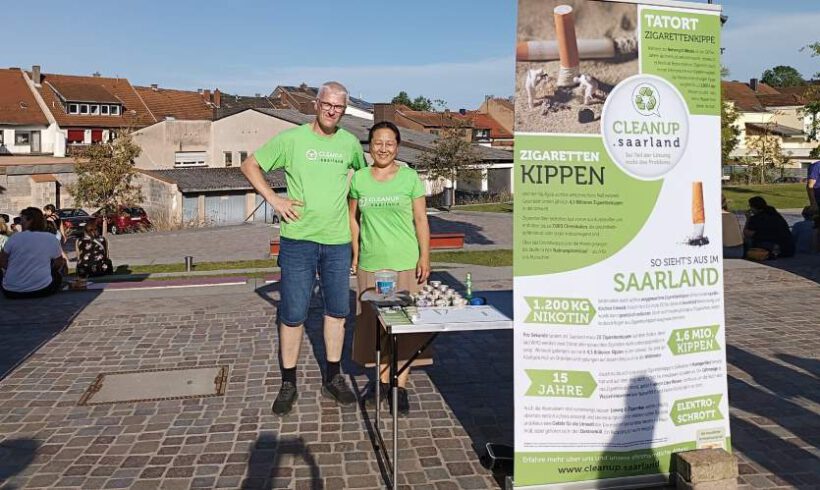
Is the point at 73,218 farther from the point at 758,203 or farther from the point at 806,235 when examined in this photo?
the point at 806,235

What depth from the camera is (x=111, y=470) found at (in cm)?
461

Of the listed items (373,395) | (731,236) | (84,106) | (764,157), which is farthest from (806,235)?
(84,106)

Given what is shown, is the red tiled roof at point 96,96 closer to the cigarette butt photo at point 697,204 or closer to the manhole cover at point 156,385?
the manhole cover at point 156,385

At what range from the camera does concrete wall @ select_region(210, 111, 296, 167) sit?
52.1 m

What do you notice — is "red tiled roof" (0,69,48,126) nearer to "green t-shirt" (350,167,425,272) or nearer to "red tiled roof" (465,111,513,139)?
"red tiled roof" (465,111,513,139)

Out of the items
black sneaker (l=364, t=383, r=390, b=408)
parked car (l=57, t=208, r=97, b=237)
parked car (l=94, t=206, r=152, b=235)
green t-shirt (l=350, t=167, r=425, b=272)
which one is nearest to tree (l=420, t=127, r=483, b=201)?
parked car (l=94, t=206, r=152, b=235)

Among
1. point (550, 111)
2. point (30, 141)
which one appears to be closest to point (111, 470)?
point (550, 111)

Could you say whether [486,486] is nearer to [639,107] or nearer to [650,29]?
[639,107]

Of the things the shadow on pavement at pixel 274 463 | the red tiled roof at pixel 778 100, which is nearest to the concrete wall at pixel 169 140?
the shadow on pavement at pixel 274 463

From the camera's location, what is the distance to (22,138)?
59.6 metres

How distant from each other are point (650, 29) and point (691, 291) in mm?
1422

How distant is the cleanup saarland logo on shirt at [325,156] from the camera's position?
5.39 metres

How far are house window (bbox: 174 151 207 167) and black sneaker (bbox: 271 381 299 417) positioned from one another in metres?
51.7

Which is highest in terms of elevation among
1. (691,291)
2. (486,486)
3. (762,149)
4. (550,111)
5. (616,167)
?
(762,149)
